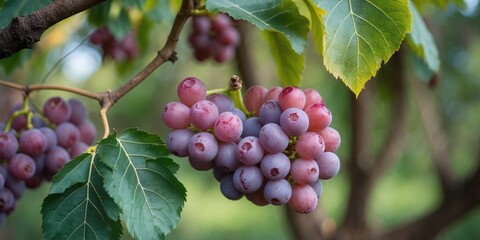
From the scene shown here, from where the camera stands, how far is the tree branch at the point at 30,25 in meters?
0.72

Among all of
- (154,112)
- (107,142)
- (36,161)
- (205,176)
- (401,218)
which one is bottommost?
(205,176)

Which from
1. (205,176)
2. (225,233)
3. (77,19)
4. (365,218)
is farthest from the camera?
(205,176)

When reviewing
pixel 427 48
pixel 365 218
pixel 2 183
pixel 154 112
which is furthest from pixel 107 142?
pixel 154 112

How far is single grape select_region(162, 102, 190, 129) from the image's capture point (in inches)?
29.8

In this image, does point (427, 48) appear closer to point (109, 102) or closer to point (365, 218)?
point (109, 102)

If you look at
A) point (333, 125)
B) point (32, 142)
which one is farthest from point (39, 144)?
point (333, 125)

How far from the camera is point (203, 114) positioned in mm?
731

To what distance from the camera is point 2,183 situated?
2.70 feet

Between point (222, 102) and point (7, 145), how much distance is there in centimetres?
31

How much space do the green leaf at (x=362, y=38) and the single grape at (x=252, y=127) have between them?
117 millimetres

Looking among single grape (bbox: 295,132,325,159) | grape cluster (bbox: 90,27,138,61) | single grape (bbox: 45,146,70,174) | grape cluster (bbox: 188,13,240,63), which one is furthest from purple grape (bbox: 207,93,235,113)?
grape cluster (bbox: 90,27,138,61)

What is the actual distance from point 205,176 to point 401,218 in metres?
2.05

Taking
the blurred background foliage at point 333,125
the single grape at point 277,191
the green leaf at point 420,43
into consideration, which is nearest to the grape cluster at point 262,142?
the single grape at point 277,191

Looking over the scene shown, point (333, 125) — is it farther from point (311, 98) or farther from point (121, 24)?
point (311, 98)
